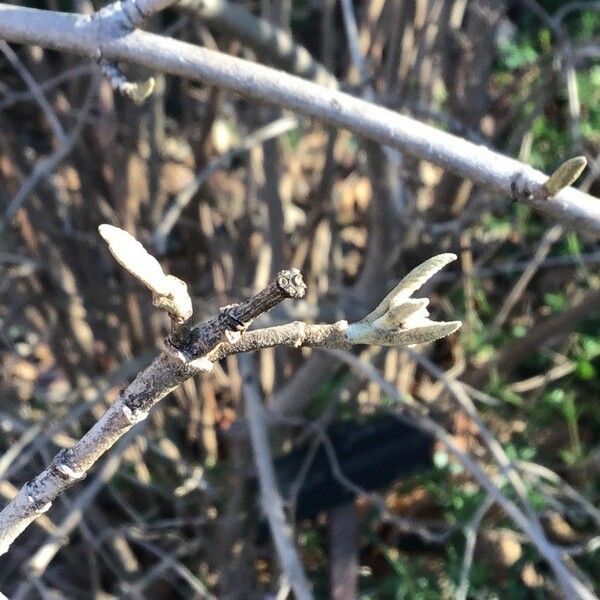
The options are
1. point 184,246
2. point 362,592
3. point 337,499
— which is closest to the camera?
point 337,499

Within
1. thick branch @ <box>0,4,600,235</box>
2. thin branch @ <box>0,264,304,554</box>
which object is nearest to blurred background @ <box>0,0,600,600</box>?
thick branch @ <box>0,4,600,235</box>

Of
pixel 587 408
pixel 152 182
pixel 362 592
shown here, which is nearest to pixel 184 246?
pixel 152 182

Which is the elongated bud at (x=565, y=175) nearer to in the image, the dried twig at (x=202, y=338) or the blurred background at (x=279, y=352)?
the dried twig at (x=202, y=338)

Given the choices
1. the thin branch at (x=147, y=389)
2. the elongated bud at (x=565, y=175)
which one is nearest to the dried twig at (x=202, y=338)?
the thin branch at (x=147, y=389)

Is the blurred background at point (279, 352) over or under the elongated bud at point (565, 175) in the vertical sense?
over

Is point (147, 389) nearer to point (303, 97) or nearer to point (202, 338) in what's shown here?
point (202, 338)

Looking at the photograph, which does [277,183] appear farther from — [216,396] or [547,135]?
[547,135]

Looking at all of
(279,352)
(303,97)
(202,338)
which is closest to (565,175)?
(303,97)

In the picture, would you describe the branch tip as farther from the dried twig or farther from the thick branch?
the thick branch
